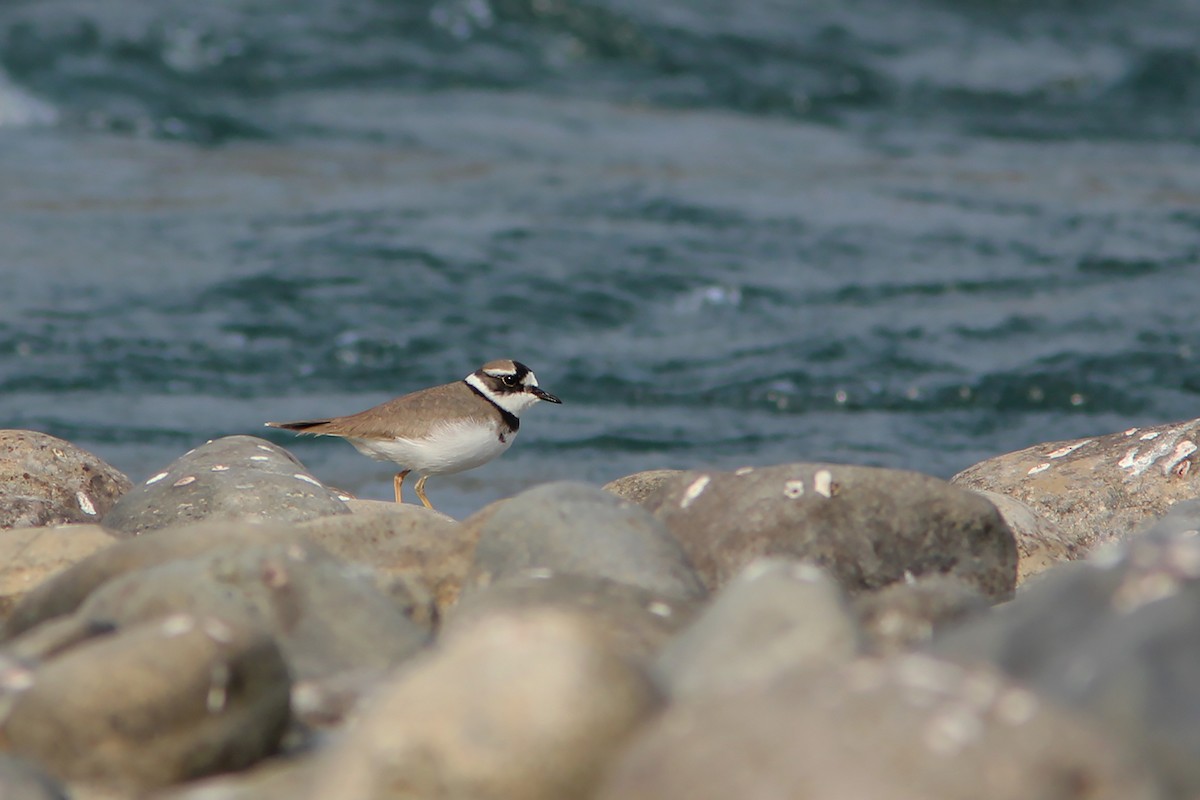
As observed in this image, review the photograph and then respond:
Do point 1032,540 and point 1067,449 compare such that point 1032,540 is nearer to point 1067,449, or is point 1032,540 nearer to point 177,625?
point 1067,449

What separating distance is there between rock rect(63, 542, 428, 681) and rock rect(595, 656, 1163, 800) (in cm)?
134

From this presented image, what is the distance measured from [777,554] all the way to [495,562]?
2.66 feet

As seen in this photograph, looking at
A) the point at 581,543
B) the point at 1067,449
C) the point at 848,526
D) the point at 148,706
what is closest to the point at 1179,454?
the point at 1067,449

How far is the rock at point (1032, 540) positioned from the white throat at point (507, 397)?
101 inches

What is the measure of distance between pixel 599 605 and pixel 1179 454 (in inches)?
136

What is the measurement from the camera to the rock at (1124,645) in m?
2.60

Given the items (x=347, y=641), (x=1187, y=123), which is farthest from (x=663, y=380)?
(x=1187, y=123)

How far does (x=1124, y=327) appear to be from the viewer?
11.4 m

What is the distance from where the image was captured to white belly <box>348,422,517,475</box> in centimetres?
696

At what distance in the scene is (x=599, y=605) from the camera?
3701 mm

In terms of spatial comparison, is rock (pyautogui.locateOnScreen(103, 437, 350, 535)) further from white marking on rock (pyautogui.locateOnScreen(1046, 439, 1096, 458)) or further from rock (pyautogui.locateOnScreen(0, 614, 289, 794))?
white marking on rock (pyautogui.locateOnScreen(1046, 439, 1096, 458))

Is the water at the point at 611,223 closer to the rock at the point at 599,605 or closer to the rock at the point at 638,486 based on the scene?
the rock at the point at 638,486

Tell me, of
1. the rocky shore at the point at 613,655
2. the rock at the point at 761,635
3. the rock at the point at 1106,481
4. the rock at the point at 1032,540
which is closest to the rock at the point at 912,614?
the rocky shore at the point at 613,655

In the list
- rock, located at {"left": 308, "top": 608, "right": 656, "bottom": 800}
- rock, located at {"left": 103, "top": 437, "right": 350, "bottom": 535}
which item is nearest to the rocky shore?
rock, located at {"left": 308, "top": 608, "right": 656, "bottom": 800}
